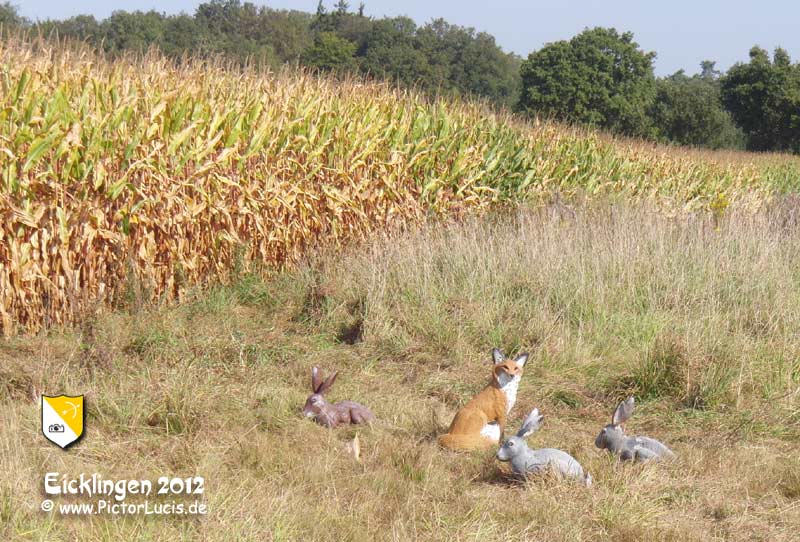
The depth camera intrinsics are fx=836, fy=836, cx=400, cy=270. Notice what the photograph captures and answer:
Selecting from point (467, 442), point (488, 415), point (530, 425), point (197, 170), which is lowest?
point (467, 442)

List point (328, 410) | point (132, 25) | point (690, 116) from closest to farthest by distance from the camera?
point (328, 410), point (132, 25), point (690, 116)

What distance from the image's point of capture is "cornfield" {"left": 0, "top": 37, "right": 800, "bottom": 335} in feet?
20.8

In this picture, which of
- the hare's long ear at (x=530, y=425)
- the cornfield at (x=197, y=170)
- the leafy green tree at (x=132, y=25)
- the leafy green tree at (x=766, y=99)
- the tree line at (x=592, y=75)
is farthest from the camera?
the leafy green tree at (x=766, y=99)

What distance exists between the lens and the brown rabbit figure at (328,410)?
15.6ft

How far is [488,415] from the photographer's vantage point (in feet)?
14.8

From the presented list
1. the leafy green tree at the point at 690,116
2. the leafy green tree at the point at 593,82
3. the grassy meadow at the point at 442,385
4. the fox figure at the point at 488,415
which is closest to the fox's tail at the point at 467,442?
the fox figure at the point at 488,415

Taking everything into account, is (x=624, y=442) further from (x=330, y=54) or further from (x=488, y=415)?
(x=330, y=54)

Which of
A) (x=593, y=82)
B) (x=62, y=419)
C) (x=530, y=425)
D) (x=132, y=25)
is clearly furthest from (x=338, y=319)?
(x=593, y=82)

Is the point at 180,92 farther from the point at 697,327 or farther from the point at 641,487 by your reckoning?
the point at 641,487

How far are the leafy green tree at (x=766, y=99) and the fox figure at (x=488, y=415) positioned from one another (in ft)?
153

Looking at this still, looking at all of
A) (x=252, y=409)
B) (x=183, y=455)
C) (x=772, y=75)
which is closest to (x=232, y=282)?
(x=252, y=409)

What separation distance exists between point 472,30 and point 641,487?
69.8m

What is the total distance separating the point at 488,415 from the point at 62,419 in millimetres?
2203

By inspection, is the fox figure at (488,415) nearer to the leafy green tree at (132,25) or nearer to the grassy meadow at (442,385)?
the grassy meadow at (442,385)
